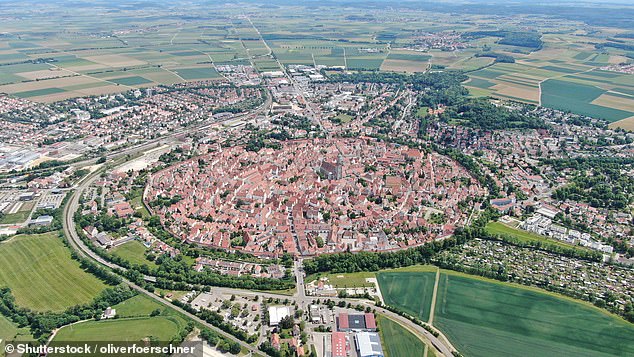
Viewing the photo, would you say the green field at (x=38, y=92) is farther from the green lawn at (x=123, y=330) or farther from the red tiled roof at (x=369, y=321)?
the red tiled roof at (x=369, y=321)

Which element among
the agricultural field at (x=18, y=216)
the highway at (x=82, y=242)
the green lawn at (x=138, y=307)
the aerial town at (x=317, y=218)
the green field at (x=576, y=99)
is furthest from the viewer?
the green field at (x=576, y=99)

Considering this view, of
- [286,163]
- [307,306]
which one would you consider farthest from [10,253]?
[286,163]

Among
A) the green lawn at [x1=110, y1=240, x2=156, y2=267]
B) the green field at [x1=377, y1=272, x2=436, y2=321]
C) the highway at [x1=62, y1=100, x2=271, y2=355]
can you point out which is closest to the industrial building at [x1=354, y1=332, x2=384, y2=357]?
the green field at [x1=377, y1=272, x2=436, y2=321]

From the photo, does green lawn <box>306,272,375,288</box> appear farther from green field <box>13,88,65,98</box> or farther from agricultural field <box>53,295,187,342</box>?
green field <box>13,88,65,98</box>

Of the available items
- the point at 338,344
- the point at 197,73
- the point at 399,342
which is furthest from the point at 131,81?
the point at 399,342

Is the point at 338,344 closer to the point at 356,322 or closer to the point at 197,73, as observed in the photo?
the point at 356,322

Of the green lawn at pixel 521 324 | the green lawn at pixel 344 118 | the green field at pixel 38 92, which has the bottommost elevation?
the green lawn at pixel 521 324

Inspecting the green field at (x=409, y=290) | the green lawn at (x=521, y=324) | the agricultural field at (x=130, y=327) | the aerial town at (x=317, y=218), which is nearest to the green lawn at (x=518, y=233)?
the aerial town at (x=317, y=218)
